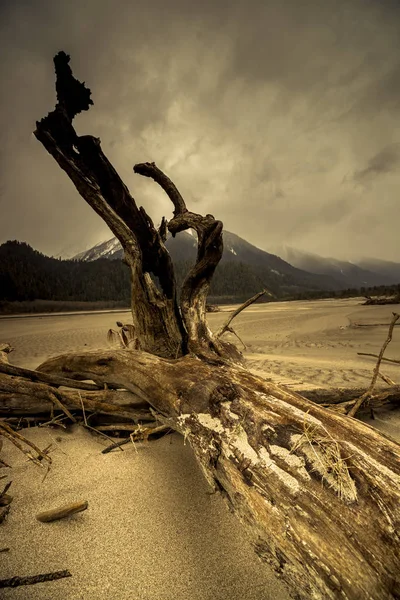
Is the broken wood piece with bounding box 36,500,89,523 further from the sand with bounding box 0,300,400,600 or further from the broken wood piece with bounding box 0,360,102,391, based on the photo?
the broken wood piece with bounding box 0,360,102,391

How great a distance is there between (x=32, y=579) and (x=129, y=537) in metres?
0.50

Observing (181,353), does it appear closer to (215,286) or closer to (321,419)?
(321,419)

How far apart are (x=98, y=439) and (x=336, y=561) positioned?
2.27 meters

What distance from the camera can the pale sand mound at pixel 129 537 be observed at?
4.19ft

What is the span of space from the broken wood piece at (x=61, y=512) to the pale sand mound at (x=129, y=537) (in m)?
0.03

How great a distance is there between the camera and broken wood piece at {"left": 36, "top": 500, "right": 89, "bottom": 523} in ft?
5.27

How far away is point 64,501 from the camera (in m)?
1.79

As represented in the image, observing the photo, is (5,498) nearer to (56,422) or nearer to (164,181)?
(56,422)

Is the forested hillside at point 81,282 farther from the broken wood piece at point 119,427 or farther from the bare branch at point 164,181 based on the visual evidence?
the broken wood piece at point 119,427

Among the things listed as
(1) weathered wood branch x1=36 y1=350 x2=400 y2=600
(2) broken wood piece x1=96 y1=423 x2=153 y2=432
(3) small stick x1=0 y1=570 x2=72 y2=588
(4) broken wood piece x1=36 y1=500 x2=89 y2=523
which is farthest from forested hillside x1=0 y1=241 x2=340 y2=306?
(3) small stick x1=0 y1=570 x2=72 y2=588

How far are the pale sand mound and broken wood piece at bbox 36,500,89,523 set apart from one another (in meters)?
0.03

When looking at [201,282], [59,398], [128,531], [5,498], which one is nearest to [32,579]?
[128,531]

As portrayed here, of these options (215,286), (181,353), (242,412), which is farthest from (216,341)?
(215,286)

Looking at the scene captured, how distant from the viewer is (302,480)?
1.22 metres
